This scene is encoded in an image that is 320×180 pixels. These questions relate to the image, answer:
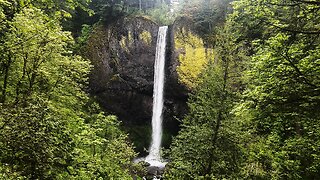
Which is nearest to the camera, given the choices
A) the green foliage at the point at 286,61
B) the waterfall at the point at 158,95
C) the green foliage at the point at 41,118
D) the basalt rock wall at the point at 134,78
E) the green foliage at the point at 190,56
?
the green foliage at the point at 41,118

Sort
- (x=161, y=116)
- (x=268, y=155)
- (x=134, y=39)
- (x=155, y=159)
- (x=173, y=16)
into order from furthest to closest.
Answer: (x=173, y=16) < (x=134, y=39) < (x=161, y=116) < (x=155, y=159) < (x=268, y=155)

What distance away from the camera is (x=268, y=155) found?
10820mm

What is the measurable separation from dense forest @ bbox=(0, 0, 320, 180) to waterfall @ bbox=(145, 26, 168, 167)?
28.9ft

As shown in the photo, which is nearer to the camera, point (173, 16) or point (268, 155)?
point (268, 155)

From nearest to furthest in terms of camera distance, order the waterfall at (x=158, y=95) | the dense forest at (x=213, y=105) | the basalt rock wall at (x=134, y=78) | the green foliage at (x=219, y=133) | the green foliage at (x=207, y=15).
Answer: the dense forest at (x=213, y=105) < the green foliage at (x=219, y=133) < the waterfall at (x=158, y=95) < the basalt rock wall at (x=134, y=78) < the green foliage at (x=207, y=15)

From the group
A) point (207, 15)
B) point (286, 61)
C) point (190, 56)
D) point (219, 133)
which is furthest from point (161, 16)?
point (286, 61)

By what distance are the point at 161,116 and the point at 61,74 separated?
15.2m

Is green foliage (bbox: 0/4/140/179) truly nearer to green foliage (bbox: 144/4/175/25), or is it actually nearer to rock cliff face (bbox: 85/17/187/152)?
rock cliff face (bbox: 85/17/187/152)

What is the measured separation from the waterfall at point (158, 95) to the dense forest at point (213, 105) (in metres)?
8.80

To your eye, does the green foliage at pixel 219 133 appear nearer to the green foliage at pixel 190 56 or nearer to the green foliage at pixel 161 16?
the green foliage at pixel 190 56

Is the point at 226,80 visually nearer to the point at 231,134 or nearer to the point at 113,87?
the point at 231,134

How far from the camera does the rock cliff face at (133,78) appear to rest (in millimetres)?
27297

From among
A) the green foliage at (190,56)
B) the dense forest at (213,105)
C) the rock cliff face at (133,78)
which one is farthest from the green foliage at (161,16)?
the dense forest at (213,105)

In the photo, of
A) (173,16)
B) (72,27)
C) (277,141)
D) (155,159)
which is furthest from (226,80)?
(72,27)
